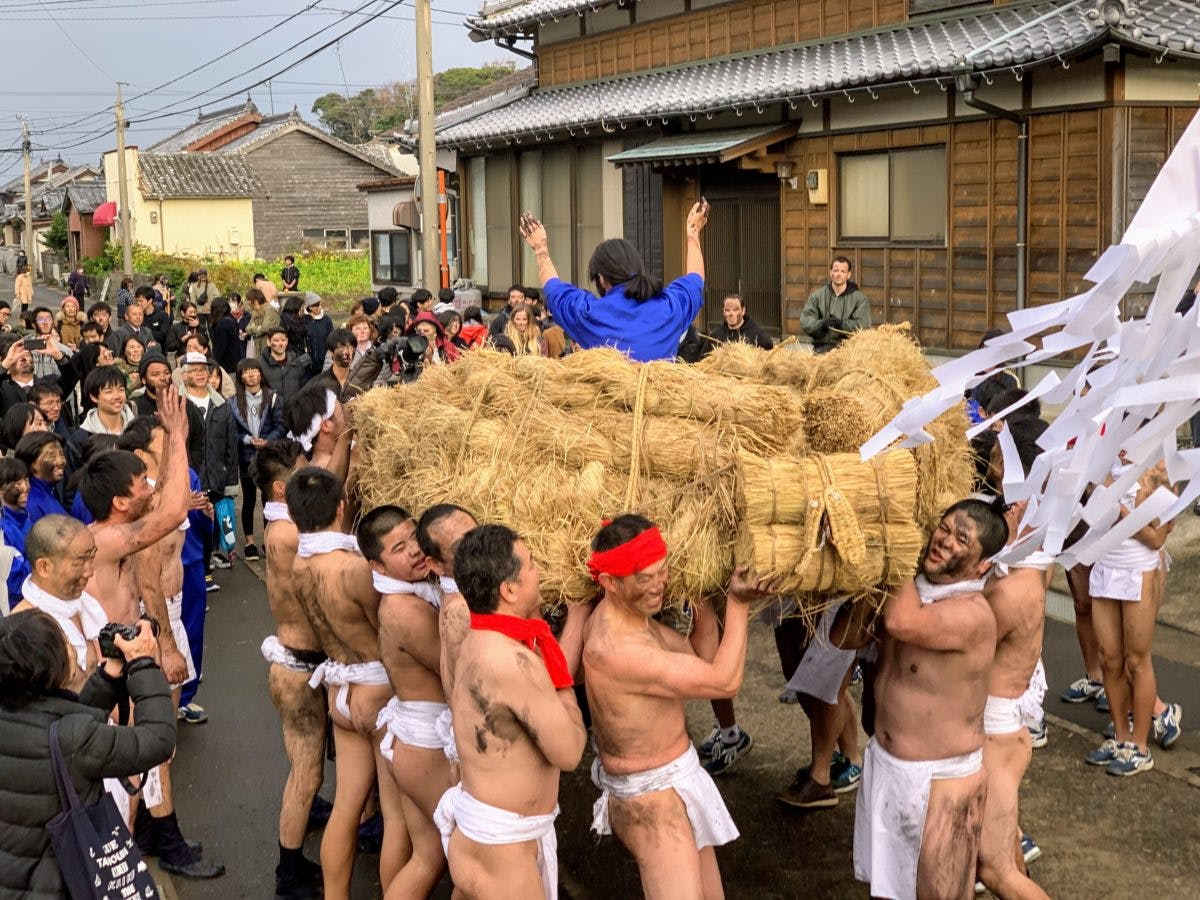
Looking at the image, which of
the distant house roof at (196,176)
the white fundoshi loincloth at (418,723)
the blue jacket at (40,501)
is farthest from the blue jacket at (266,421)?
the distant house roof at (196,176)

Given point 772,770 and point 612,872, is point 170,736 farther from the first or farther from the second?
point 772,770

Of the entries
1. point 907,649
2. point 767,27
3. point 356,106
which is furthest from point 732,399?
point 356,106

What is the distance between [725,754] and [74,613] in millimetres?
3580

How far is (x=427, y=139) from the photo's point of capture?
18.7m

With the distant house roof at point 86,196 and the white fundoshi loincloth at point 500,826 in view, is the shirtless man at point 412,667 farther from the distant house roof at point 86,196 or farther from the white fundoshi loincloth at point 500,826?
the distant house roof at point 86,196

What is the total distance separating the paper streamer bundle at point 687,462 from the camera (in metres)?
4.19

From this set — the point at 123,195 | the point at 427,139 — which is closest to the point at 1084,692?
the point at 427,139

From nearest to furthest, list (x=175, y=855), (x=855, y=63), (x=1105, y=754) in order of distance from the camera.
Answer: (x=175, y=855), (x=1105, y=754), (x=855, y=63)

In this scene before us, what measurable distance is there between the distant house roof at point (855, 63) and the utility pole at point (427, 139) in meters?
2.28

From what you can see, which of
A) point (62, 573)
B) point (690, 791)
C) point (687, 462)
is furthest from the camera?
point (62, 573)

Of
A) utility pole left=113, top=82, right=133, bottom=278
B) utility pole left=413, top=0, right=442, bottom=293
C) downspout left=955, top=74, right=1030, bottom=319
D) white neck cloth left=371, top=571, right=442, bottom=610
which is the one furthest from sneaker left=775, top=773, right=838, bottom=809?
utility pole left=113, top=82, right=133, bottom=278

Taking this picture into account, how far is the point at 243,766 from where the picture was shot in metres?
7.43

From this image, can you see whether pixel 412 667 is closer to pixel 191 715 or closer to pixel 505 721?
pixel 505 721

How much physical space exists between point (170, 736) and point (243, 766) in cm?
349
